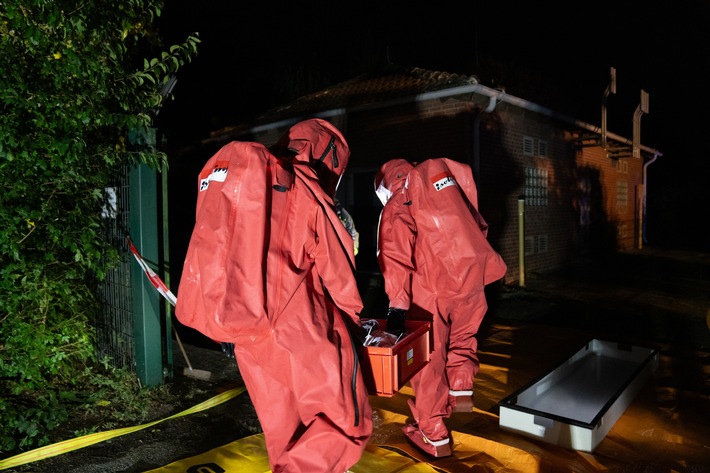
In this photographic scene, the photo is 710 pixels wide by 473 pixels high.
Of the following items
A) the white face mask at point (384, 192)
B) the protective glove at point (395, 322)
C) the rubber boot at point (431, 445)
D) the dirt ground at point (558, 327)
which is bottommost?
the dirt ground at point (558, 327)

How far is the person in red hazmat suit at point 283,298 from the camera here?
2.27m

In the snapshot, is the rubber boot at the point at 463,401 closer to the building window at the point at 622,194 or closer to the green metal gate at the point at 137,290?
the green metal gate at the point at 137,290

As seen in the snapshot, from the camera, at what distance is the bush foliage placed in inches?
146

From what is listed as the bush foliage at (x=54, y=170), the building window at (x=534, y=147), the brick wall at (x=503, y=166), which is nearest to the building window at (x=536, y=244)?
the brick wall at (x=503, y=166)

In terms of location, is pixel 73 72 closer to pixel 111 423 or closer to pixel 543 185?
pixel 111 423

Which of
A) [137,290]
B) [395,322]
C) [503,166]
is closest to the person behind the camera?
[395,322]

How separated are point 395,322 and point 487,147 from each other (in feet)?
24.7

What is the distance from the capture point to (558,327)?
6859 mm

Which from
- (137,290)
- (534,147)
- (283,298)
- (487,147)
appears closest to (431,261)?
(283,298)

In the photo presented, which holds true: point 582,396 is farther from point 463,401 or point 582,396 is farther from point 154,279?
point 154,279

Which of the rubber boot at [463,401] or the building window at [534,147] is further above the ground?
the building window at [534,147]

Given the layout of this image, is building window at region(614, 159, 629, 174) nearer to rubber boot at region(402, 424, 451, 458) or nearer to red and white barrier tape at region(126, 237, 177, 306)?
rubber boot at region(402, 424, 451, 458)

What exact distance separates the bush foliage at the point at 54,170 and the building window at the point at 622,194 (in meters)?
16.0

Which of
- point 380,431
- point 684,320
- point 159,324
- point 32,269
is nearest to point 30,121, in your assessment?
point 32,269
